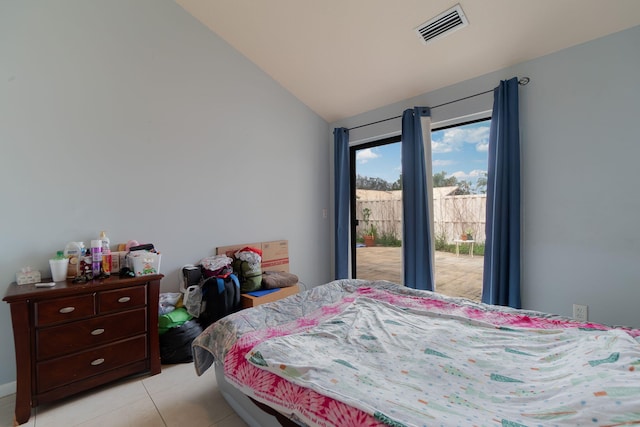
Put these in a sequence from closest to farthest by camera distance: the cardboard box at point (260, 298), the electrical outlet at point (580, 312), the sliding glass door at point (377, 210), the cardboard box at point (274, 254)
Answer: the electrical outlet at point (580, 312) < the cardboard box at point (260, 298) < the cardboard box at point (274, 254) < the sliding glass door at point (377, 210)

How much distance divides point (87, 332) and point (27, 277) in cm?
58

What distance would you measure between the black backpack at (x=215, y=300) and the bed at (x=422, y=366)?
0.76 m

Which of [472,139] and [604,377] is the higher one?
[472,139]

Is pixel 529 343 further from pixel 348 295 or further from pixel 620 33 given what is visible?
pixel 620 33

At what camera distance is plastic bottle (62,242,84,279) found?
2044mm

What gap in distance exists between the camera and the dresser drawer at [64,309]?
170cm

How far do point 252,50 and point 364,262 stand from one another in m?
2.99

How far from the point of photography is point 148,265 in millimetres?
2168

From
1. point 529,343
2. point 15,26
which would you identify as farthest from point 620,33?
point 15,26

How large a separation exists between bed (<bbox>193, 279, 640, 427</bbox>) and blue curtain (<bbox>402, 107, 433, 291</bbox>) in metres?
1.16

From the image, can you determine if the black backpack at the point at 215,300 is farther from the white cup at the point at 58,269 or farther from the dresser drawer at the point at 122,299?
the white cup at the point at 58,269

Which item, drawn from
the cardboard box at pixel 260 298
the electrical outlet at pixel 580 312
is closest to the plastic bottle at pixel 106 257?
the cardboard box at pixel 260 298

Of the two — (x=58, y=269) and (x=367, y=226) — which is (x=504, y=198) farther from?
(x=58, y=269)

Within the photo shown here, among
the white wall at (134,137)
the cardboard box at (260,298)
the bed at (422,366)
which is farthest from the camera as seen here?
the cardboard box at (260,298)
